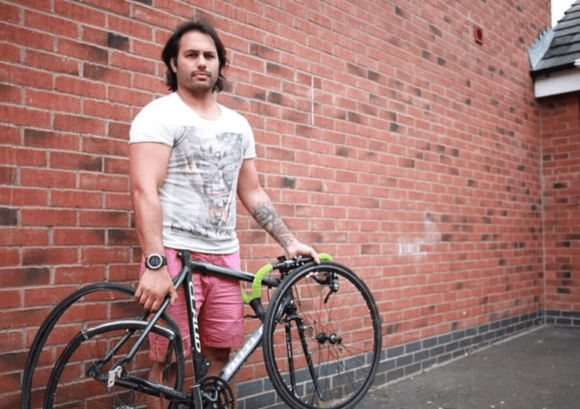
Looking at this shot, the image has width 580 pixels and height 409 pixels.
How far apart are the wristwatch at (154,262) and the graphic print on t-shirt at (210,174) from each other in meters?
0.28

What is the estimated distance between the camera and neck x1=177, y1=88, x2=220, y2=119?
2576mm

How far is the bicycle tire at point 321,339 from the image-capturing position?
2441 mm

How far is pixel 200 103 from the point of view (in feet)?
8.52

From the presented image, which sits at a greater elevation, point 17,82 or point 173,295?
point 17,82

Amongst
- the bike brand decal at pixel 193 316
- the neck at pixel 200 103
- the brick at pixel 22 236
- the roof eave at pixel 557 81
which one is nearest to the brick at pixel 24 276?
the brick at pixel 22 236

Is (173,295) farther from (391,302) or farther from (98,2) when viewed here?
(391,302)

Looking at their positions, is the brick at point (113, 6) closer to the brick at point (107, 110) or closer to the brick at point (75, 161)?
the brick at point (107, 110)

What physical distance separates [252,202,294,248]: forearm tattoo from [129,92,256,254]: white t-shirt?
28cm

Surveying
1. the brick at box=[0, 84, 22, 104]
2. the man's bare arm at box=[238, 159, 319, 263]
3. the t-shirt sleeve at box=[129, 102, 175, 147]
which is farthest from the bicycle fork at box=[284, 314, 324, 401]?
the brick at box=[0, 84, 22, 104]

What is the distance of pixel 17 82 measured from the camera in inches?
97.1

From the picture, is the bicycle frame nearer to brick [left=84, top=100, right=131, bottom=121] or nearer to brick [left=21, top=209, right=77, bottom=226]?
brick [left=21, top=209, right=77, bottom=226]

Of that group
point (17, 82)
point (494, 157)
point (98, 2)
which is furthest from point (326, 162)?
point (494, 157)

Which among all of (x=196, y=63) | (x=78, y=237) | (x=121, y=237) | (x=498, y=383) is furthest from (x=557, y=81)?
(x=78, y=237)

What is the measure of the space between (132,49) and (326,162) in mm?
1571
